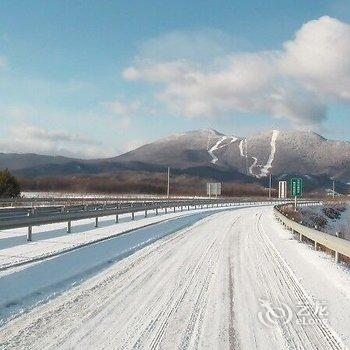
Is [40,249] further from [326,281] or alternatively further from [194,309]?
[194,309]

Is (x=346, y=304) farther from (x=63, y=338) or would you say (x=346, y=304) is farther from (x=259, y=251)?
(x=259, y=251)

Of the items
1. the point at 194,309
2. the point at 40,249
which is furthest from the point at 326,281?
the point at 40,249

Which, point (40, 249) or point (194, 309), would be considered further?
point (40, 249)

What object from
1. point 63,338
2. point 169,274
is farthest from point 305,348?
point 169,274

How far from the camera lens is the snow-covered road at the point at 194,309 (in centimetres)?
639

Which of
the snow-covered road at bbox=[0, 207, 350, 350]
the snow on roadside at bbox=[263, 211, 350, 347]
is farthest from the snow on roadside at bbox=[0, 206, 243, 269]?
the snow on roadside at bbox=[263, 211, 350, 347]

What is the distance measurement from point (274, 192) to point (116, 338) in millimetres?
161352

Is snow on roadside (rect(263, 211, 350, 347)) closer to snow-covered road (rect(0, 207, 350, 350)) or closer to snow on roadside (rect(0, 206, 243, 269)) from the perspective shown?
snow-covered road (rect(0, 207, 350, 350))

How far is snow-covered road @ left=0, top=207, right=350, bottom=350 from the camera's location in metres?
6.39

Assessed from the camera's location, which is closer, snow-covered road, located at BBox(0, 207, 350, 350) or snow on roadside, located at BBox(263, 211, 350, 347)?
Answer: snow-covered road, located at BBox(0, 207, 350, 350)

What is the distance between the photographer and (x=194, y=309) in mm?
8047

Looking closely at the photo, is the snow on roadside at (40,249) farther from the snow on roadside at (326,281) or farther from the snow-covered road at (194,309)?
the snow on roadside at (326,281)

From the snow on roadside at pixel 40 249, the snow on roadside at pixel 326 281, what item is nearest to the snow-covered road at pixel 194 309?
the snow on roadside at pixel 326 281

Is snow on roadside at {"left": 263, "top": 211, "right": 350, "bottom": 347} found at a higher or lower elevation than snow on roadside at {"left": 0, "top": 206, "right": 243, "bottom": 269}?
lower
